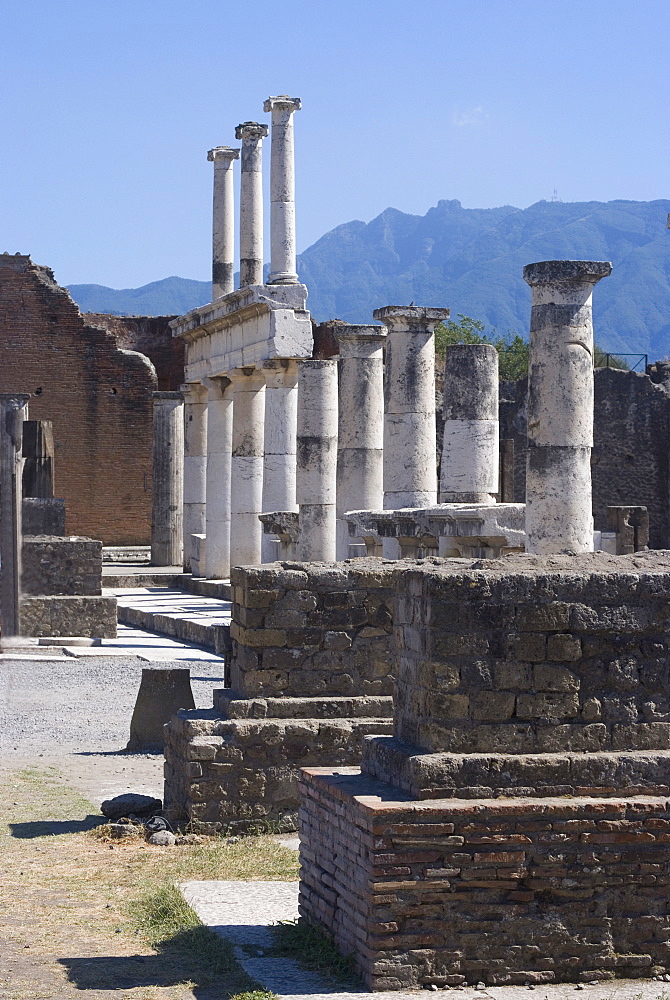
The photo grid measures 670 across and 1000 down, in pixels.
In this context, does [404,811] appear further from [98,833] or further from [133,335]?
[133,335]

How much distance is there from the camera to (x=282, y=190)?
23312 millimetres

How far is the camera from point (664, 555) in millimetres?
6434

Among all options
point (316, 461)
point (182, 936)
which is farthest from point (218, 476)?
point (182, 936)

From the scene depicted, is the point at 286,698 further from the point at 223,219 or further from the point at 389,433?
the point at 223,219

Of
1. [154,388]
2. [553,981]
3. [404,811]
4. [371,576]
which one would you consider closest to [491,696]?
[404,811]

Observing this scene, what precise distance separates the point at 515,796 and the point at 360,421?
14.2m

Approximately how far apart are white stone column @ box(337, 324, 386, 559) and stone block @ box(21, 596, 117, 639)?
335cm

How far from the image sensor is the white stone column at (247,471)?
2428 centimetres

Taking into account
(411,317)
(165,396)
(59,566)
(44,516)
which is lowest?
(59,566)

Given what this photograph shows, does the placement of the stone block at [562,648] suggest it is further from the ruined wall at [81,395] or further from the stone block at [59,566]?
the ruined wall at [81,395]

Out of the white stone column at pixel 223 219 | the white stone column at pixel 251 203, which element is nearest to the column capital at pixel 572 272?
the white stone column at pixel 251 203

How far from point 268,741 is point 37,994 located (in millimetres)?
3078

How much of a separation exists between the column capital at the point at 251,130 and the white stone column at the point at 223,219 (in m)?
1.93

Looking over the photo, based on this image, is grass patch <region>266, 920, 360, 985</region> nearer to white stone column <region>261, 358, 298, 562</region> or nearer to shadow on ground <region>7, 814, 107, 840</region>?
shadow on ground <region>7, 814, 107, 840</region>
